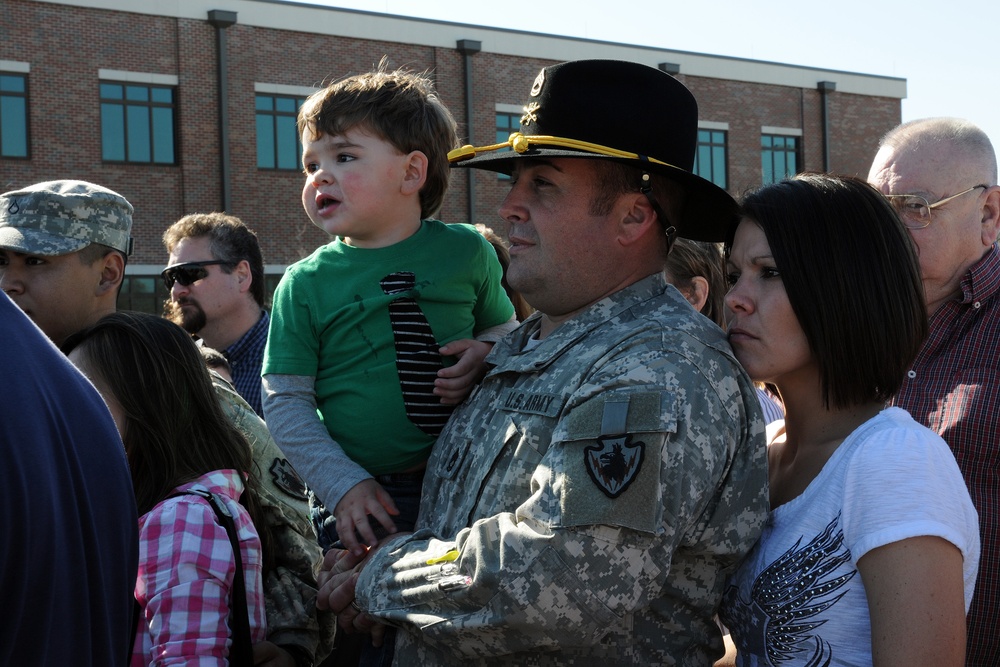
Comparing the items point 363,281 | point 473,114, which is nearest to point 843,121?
point 473,114

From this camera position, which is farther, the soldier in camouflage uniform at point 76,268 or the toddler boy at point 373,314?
the soldier in camouflage uniform at point 76,268

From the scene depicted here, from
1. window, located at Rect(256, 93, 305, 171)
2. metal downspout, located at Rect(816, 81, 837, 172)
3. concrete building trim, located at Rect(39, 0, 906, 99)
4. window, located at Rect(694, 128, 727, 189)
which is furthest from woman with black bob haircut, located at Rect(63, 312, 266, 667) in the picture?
metal downspout, located at Rect(816, 81, 837, 172)

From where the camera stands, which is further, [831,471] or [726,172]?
[726,172]

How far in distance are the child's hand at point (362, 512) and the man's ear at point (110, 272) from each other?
174 cm

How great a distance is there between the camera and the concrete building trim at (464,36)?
73.2 feet

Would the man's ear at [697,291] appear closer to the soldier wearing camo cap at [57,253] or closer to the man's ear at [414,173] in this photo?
the man's ear at [414,173]

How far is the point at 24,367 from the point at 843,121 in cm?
3349

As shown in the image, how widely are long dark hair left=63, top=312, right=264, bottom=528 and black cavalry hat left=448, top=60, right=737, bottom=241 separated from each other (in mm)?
1104

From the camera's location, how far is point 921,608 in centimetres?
194

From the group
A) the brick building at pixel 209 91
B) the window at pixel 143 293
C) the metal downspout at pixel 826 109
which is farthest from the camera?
the metal downspout at pixel 826 109

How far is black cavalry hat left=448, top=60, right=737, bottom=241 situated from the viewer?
94.9 inches

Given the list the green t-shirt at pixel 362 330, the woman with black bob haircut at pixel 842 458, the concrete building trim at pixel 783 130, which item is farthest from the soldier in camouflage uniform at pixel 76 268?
the concrete building trim at pixel 783 130

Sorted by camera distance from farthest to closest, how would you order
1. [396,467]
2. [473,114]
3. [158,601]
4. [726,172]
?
[726,172] → [473,114] → [396,467] → [158,601]

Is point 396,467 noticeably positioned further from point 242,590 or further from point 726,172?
point 726,172
